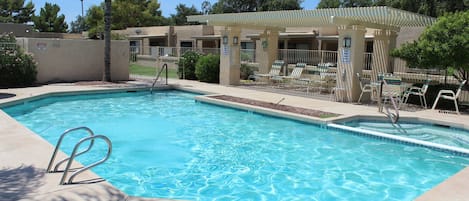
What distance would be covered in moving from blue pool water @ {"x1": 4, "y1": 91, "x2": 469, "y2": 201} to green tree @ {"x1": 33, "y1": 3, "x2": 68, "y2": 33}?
4928 centimetres

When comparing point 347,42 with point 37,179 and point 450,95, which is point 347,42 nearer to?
point 450,95

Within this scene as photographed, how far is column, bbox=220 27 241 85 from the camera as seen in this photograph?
1708cm

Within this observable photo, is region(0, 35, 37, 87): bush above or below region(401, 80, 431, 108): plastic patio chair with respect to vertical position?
above

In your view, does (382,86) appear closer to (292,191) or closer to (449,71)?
(449,71)

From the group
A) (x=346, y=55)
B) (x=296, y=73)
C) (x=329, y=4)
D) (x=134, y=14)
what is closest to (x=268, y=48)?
(x=296, y=73)

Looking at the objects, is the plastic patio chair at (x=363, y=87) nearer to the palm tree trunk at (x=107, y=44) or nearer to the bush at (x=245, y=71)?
the bush at (x=245, y=71)

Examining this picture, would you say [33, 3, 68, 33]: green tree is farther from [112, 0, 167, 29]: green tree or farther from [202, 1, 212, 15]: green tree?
[202, 1, 212, 15]: green tree

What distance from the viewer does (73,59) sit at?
17.8m

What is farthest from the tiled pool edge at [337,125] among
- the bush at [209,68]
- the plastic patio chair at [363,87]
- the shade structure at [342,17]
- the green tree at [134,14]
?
the green tree at [134,14]

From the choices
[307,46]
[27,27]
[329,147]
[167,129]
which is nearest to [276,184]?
[329,147]

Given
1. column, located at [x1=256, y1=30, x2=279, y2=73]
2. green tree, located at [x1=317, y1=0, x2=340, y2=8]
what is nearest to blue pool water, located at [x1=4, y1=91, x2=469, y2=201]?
column, located at [x1=256, y1=30, x2=279, y2=73]

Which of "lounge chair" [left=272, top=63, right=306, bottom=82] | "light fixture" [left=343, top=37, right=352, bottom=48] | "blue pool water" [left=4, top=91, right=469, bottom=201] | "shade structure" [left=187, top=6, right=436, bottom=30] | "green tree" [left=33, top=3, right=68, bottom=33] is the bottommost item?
"blue pool water" [left=4, top=91, right=469, bottom=201]

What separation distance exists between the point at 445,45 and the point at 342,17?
285 cm

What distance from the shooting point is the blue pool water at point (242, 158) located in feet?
20.0
